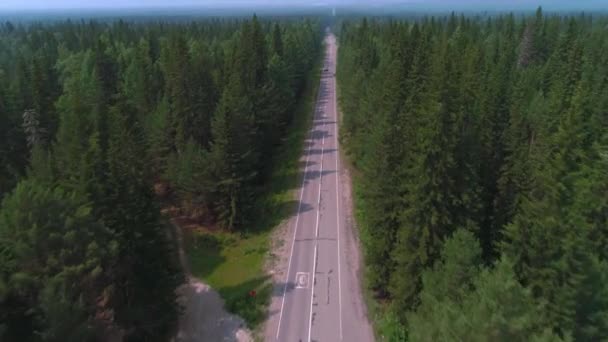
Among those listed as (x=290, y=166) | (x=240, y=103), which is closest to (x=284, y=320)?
(x=240, y=103)

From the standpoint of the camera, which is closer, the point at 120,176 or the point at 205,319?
the point at 120,176

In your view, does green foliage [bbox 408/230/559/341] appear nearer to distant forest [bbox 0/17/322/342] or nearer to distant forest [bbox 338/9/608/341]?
distant forest [bbox 338/9/608/341]

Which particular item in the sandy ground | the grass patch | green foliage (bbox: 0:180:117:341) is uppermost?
green foliage (bbox: 0:180:117:341)

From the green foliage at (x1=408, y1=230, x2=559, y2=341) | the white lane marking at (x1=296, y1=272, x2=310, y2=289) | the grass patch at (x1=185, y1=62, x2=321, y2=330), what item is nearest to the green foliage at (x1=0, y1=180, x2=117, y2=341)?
the grass patch at (x1=185, y1=62, x2=321, y2=330)

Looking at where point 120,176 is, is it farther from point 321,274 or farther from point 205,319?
point 321,274

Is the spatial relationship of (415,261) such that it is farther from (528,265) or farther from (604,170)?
(604,170)

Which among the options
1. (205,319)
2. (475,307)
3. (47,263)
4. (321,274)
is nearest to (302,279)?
(321,274)
